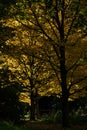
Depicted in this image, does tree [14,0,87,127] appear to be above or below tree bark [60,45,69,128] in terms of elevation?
above

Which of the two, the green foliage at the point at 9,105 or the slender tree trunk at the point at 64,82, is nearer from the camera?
the slender tree trunk at the point at 64,82

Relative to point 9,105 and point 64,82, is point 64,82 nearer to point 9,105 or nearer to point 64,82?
point 64,82

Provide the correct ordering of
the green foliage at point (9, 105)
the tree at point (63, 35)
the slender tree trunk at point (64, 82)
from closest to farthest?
the tree at point (63, 35), the slender tree trunk at point (64, 82), the green foliage at point (9, 105)

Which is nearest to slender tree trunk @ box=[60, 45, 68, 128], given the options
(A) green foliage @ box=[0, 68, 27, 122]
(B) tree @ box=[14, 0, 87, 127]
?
(B) tree @ box=[14, 0, 87, 127]

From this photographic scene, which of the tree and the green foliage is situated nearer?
the tree

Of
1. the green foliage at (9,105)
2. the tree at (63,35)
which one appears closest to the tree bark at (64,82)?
the tree at (63,35)

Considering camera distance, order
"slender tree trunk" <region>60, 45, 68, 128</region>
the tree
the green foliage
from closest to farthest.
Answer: the tree → "slender tree trunk" <region>60, 45, 68, 128</region> → the green foliage

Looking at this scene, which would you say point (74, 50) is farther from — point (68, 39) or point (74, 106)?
point (74, 106)

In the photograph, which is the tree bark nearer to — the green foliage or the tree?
the tree

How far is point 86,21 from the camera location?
17.0m

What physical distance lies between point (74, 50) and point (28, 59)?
1122cm

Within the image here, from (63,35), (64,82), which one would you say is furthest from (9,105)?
(63,35)

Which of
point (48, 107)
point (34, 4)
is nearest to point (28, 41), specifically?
point (34, 4)

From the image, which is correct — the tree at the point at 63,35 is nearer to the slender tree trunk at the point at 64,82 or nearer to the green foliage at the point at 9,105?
the slender tree trunk at the point at 64,82
